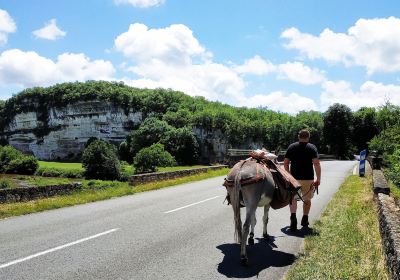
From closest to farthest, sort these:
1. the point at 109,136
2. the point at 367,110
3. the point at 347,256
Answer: the point at 347,256, the point at 367,110, the point at 109,136

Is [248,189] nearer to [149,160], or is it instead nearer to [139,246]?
[139,246]

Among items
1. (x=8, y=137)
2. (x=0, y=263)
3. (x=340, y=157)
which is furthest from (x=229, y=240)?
(x=8, y=137)

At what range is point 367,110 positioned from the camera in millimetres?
87750

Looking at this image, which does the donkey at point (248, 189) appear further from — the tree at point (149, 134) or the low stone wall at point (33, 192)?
the tree at point (149, 134)

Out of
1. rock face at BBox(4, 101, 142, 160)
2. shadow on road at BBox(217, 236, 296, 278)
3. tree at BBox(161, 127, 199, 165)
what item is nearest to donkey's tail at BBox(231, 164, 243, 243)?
shadow on road at BBox(217, 236, 296, 278)

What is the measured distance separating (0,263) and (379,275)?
5.85 metres

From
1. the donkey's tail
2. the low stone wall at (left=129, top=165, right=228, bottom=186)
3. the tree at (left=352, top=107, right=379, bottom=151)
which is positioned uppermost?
the tree at (left=352, top=107, right=379, bottom=151)

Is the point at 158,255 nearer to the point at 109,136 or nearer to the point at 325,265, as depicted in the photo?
the point at 325,265

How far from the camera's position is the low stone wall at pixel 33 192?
1444 cm

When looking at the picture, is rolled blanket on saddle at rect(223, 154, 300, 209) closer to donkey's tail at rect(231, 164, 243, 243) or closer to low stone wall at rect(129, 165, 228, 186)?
donkey's tail at rect(231, 164, 243, 243)

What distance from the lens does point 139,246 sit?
26.1 feet

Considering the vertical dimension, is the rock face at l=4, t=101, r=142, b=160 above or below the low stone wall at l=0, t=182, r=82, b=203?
above

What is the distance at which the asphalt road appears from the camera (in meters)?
6.39

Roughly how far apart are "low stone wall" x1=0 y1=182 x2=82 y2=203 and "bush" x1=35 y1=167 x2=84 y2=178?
210 ft
